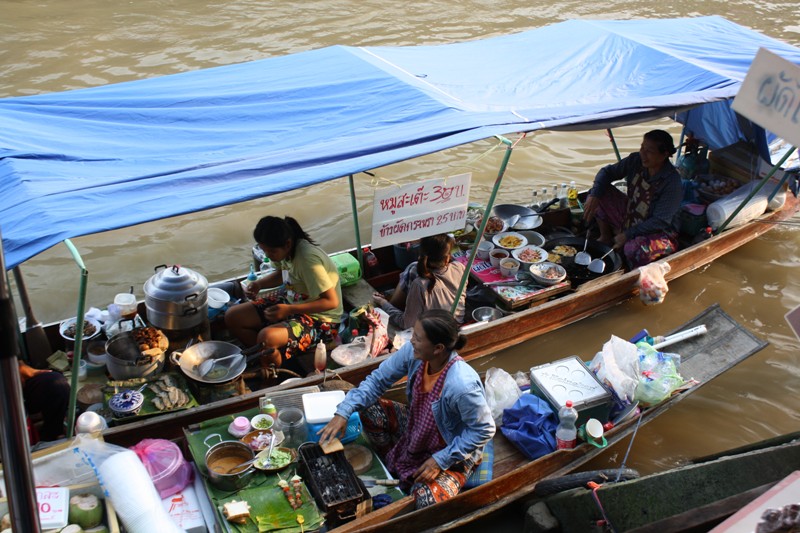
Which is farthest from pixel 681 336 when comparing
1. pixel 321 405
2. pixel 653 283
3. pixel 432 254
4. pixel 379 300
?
pixel 321 405

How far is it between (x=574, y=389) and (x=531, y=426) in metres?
0.41

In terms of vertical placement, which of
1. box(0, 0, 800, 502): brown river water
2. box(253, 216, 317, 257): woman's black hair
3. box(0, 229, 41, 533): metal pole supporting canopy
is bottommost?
box(0, 0, 800, 502): brown river water

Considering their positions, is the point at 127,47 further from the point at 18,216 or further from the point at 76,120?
the point at 18,216

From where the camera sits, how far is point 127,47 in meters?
12.5

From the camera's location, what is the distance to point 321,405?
13.8ft

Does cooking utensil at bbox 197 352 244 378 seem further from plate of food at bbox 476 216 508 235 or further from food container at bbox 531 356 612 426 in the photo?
plate of food at bbox 476 216 508 235

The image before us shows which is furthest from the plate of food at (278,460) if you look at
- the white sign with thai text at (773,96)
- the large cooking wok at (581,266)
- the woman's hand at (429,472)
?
the large cooking wok at (581,266)

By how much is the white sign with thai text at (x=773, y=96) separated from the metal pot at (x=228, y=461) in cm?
329

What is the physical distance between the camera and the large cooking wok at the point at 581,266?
6.32 meters

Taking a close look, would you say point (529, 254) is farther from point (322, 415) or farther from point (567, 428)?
point (322, 415)

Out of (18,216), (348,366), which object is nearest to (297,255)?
(348,366)

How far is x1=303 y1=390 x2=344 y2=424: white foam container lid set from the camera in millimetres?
4102

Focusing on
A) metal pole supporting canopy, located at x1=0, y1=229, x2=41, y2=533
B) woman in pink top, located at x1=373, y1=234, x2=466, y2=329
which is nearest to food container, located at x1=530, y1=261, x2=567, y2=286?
woman in pink top, located at x1=373, y1=234, x2=466, y2=329

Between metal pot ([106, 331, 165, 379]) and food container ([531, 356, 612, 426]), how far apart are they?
259 centimetres
